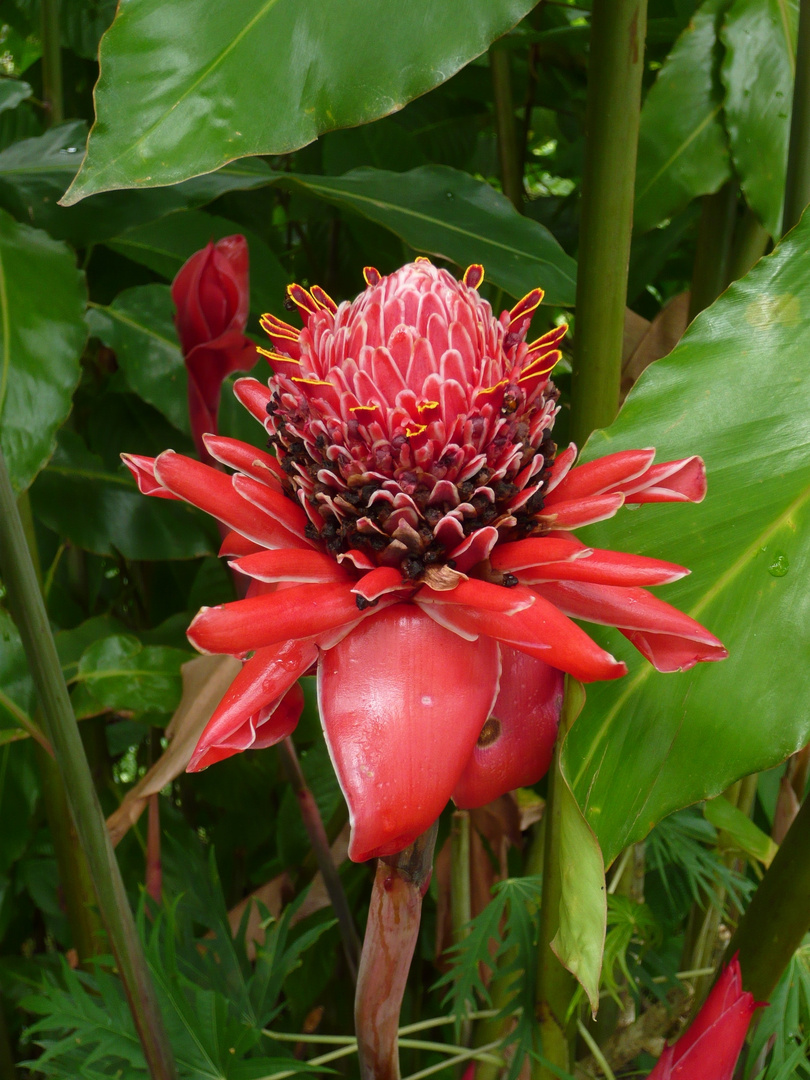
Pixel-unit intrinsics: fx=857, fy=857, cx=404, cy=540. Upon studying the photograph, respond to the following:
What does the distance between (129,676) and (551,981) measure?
30 cm

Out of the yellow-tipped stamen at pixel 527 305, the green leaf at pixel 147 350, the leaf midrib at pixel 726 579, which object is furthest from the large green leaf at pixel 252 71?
the green leaf at pixel 147 350

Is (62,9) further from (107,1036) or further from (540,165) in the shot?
(107,1036)

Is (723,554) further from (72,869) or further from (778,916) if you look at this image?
(72,869)

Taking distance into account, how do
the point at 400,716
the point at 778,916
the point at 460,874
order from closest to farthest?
1. the point at 400,716
2. the point at 778,916
3. the point at 460,874

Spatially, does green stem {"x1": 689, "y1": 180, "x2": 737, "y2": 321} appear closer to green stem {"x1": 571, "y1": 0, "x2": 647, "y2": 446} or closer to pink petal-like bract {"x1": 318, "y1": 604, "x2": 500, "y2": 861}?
green stem {"x1": 571, "y1": 0, "x2": 647, "y2": 446}

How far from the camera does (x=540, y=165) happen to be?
3.94 ft

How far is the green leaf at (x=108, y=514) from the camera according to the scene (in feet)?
2.21

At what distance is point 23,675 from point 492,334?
36 cm

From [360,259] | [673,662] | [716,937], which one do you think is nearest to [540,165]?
[360,259]

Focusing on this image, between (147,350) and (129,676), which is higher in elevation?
(147,350)

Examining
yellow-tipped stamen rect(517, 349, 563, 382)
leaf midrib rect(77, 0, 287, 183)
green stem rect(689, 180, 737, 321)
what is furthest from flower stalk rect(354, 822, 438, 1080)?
green stem rect(689, 180, 737, 321)

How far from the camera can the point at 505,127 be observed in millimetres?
687

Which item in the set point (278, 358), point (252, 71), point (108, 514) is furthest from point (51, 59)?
point (278, 358)

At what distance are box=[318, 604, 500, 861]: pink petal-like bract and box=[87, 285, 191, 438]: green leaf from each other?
1.45 ft
